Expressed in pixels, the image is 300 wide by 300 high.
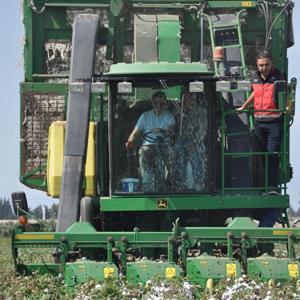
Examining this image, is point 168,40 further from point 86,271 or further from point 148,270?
point 86,271

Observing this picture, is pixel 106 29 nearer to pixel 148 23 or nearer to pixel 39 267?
pixel 148 23

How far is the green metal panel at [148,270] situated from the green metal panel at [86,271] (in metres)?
0.17

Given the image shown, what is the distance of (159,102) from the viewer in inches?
448

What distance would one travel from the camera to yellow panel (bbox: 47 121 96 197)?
1182 centimetres

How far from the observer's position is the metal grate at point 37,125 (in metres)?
12.8

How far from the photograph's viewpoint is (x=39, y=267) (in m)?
11.3

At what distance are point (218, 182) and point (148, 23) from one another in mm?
2433

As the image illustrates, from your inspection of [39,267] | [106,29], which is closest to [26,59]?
[106,29]

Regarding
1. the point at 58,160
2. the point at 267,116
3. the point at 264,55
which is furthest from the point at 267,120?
the point at 58,160

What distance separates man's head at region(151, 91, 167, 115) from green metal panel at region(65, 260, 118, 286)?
1886 millimetres

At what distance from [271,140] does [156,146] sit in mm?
1394

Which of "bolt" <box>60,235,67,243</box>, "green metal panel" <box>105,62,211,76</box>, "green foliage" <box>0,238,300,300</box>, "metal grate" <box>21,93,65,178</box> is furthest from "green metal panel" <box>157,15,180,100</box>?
"green foliage" <box>0,238,300,300</box>

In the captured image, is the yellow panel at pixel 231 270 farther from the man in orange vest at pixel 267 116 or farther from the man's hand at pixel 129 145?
the man's hand at pixel 129 145

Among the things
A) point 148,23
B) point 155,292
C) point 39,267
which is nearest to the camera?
point 155,292
